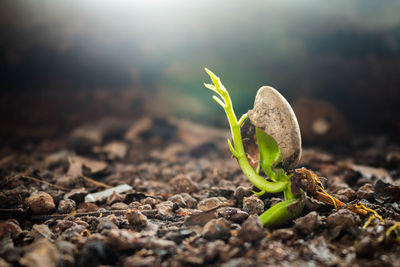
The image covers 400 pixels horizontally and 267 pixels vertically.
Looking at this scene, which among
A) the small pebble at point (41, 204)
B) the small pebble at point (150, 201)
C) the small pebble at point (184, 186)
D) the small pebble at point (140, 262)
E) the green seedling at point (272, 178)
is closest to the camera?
the small pebble at point (140, 262)

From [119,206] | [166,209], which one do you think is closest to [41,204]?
[119,206]

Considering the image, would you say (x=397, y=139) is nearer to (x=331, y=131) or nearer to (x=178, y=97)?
(x=331, y=131)

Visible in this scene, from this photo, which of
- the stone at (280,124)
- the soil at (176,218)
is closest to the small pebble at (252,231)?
the soil at (176,218)

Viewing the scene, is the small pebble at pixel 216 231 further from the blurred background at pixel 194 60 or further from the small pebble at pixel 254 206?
the blurred background at pixel 194 60

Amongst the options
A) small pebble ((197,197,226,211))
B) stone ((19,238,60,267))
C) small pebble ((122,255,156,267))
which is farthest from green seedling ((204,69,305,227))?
stone ((19,238,60,267))

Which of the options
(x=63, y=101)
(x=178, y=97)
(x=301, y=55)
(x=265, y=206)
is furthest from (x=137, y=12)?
(x=265, y=206)

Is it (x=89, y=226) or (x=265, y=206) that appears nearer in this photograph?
(x=89, y=226)

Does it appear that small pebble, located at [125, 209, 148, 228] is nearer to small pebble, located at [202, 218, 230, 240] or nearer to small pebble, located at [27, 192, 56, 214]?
small pebble, located at [202, 218, 230, 240]
